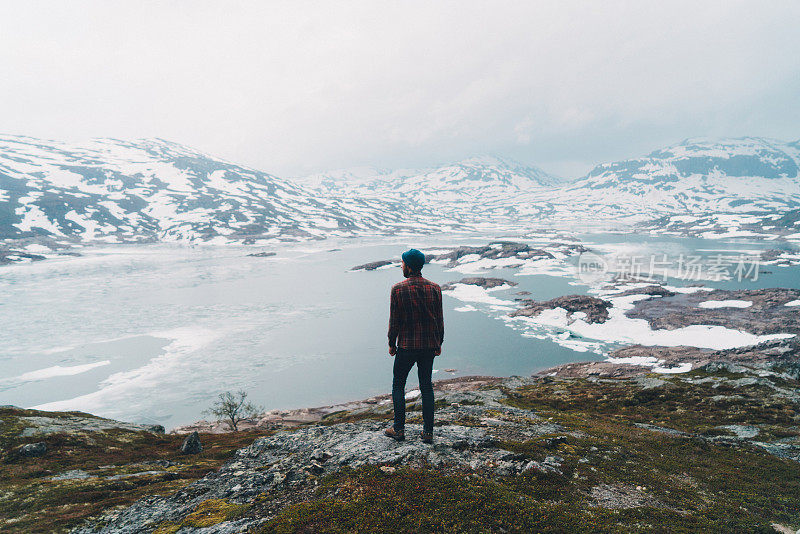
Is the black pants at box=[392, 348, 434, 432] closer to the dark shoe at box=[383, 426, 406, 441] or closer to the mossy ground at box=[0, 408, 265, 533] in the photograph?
the dark shoe at box=[383, 426, 406, 441]

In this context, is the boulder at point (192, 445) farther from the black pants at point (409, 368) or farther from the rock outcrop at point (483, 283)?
the rock outcrop at point (483, 283)

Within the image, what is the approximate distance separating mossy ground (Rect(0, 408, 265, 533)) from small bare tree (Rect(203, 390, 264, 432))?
20.2 meters

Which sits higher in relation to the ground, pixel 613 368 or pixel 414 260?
pixel 414 260

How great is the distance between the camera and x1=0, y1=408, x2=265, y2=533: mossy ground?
11034 mm

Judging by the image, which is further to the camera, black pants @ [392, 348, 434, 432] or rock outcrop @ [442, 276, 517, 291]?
rock outcrop @ [442, 276, 517, 291]

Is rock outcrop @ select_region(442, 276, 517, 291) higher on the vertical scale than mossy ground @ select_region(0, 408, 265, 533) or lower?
lower

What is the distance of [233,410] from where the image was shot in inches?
1898

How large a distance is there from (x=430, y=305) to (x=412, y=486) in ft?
12.9

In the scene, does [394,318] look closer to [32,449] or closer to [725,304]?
[32,449]

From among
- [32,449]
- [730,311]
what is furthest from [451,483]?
[730,311]

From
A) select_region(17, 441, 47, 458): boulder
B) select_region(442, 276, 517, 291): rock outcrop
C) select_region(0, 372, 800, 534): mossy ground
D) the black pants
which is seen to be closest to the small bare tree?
select_region(17, 441, 47, 458): boulder

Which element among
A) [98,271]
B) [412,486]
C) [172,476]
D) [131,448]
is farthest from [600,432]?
[98,271]

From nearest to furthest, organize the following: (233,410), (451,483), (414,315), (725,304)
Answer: (451,483)
(414,315)
(233,410)
(725,304)

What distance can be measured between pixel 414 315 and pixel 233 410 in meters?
49.2
